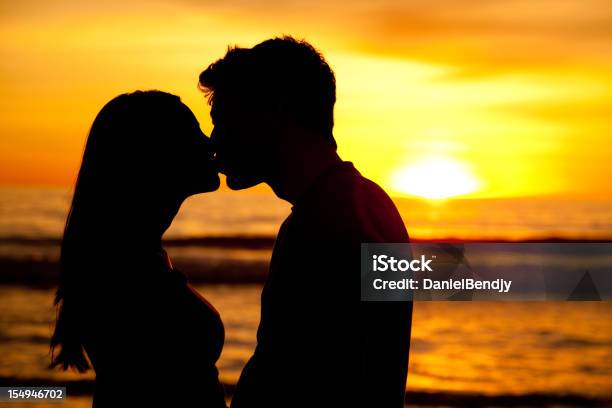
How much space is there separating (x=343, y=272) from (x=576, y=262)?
22.3 m

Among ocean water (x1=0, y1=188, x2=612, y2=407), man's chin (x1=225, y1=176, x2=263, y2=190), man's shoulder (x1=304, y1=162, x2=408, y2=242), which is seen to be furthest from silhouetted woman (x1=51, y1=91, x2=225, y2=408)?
ocean water (x1=0, y1=188, x2=612, y2=407)

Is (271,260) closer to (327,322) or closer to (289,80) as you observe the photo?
(327,322)

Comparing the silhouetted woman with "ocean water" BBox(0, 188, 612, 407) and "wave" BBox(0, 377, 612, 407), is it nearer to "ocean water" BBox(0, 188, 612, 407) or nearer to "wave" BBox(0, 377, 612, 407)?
"ocean water" BBox(0, 188, 612, 407)

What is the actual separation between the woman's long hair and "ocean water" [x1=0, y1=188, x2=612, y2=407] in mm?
5448

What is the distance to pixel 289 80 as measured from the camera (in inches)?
101

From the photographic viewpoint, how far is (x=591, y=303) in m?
15.1

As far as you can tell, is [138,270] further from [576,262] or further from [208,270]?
[576,262]

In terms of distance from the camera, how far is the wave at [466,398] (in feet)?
27.2

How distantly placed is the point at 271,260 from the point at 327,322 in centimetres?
32

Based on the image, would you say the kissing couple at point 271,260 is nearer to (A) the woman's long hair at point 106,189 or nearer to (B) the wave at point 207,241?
(A) the woman's long hair at point 106,189

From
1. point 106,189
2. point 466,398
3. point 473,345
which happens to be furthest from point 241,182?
point 473,345

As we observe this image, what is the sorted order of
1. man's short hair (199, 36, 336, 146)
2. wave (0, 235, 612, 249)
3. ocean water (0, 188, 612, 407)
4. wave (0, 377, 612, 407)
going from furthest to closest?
wave (0, 235, 612, 249), ocean water (0, 188, 612, 407), wave (0, 377, 612, 407), man's short hair (199, 36, 336, 146)

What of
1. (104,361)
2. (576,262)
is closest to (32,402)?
(104,361)

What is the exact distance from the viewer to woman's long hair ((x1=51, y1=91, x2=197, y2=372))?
2.84m
